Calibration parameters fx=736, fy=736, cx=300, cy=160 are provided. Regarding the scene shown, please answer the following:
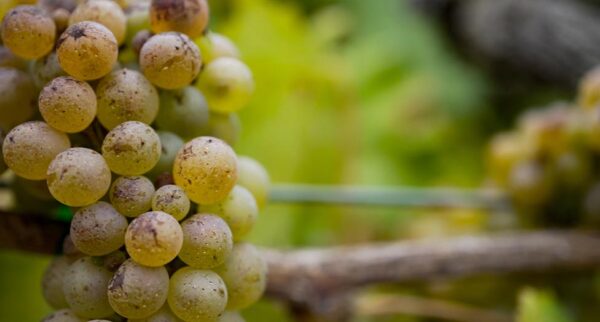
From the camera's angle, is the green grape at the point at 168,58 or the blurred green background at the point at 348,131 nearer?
the green grape at the point at 168,58

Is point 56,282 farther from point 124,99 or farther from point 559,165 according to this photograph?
point 559,165

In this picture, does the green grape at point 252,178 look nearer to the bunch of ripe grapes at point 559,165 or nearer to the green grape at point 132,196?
the green grape at point 132,196

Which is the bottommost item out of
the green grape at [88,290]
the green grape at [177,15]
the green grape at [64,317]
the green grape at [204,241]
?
the green grape at [64,317]

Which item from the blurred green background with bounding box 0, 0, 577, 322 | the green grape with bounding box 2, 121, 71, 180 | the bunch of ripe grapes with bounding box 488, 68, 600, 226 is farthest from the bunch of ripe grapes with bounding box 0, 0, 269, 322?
the bunch of ripe grapes with bounding box 488, 68, 600, 226

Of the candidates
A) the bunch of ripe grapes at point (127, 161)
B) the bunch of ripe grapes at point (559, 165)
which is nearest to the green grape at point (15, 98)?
the bunch of ripe grapes at point (127, 161)

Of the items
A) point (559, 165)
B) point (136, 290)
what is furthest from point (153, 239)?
point (559, 165)

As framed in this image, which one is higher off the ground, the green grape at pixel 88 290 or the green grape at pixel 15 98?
the green grape at pixel 15 98
